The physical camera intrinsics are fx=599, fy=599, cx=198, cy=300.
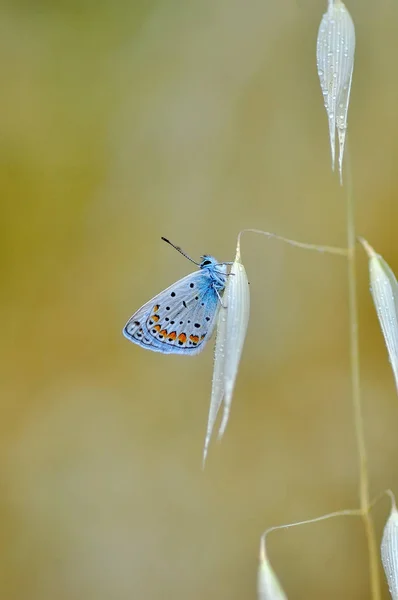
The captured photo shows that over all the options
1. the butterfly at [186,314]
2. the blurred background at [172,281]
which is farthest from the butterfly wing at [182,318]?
the blurred background at [172,281]

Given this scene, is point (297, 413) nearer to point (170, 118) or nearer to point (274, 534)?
point (274, 534)

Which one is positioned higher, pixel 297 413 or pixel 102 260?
pixel 102 260

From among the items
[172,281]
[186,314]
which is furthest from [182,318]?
[172,281]

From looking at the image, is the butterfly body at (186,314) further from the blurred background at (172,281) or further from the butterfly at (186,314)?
the blurred background at (172,281)

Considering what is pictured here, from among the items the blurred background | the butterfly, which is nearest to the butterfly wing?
the butterfly

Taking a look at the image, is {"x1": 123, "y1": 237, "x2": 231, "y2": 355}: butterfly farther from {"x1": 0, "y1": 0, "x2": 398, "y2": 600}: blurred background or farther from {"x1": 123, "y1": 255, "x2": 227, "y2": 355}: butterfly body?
{"x1": 0, "y1": 0, "x2": 398, "y2": 600}: blurred background

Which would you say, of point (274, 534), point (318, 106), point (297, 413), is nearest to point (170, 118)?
point (318, 106)

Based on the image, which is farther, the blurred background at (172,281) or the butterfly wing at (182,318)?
the blurred background at (172,281)
